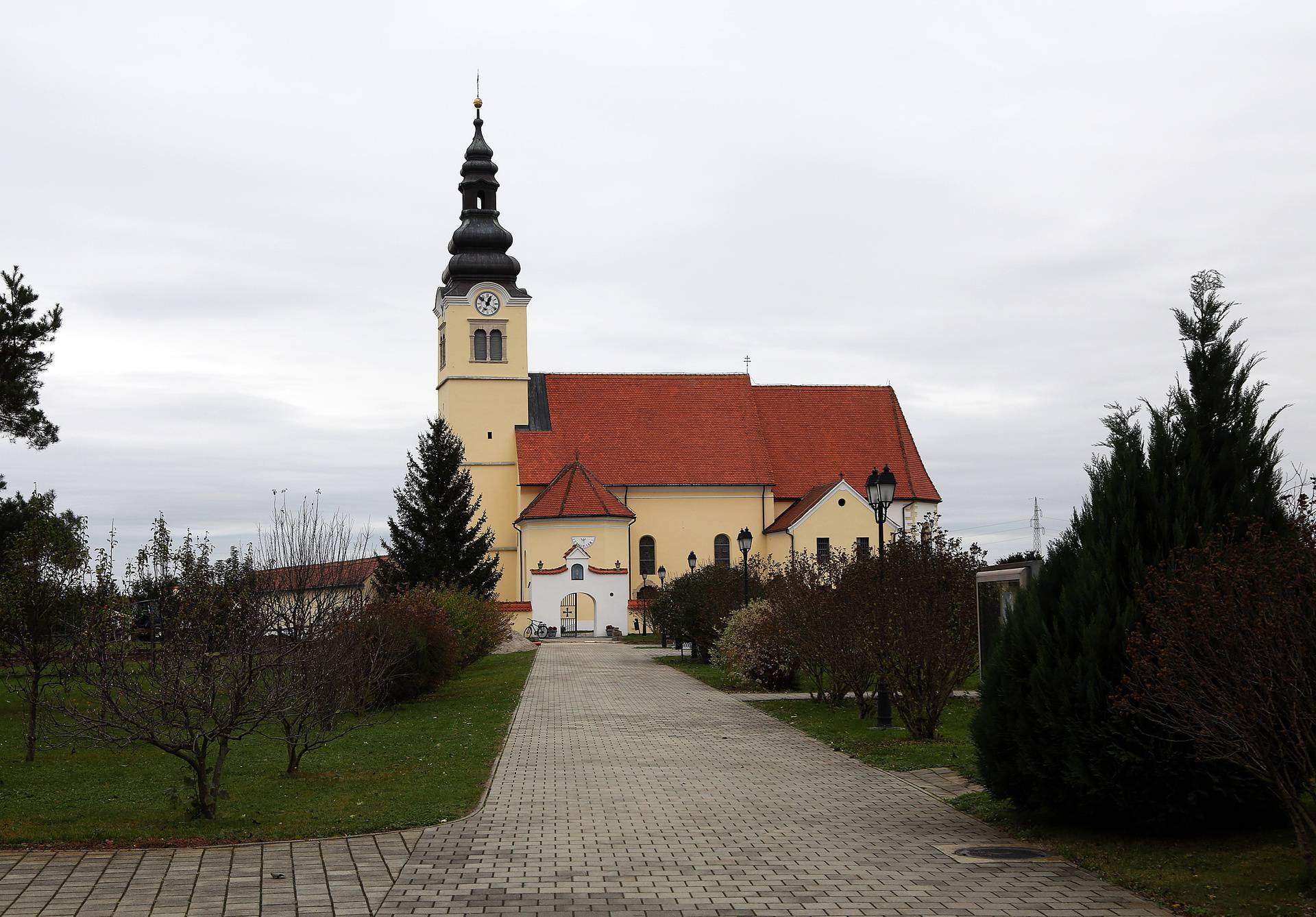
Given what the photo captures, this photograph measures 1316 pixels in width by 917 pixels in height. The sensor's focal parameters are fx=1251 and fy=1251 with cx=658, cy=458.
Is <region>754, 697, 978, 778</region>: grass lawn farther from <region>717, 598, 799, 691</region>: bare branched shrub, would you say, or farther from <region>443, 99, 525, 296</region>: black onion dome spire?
<region>443, 99, 525, 296</region>: black onion dome spire

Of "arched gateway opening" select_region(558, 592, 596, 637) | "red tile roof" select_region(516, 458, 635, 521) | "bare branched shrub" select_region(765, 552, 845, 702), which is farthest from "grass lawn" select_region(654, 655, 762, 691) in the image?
"red tile roof" select_region(516, 458, 635, 521)

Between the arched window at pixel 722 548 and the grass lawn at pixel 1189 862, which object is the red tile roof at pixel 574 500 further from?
→ the grass lawn at pixel 1189 862

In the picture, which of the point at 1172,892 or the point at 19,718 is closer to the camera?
the point at 1172,892

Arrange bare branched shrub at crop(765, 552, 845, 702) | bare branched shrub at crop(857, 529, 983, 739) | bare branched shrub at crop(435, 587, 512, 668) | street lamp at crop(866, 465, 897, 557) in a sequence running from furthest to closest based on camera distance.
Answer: bare branched shrub at crop(435, 587, 512, 668) → bare branched shrub at crop(765, 552, 845, 702) → street lamp at crop(866, 465, 897, 557) → bare branched shrub at crop(857, 529, 983, 739)

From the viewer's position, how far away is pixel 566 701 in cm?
2425

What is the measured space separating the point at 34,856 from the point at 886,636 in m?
10.7

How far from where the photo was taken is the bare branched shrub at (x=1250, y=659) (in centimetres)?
769

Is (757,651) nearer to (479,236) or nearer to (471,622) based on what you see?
(471,622)

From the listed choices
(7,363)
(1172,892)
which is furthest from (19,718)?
(1172,892)

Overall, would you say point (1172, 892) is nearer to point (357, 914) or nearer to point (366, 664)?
point (357, 914)

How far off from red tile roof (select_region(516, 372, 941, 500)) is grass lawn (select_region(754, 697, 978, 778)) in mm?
38651

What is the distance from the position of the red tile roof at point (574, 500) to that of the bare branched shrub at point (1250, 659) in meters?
47.3

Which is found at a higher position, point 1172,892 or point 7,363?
point 7,363

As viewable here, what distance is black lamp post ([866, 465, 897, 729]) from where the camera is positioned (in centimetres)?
1794
